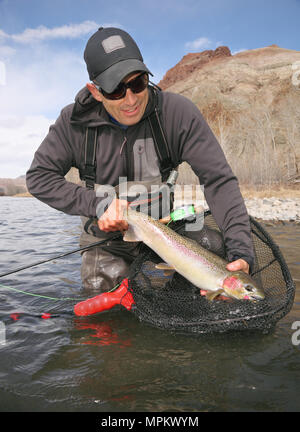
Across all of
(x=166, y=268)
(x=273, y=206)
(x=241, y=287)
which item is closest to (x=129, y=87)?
(x=166, y=268)

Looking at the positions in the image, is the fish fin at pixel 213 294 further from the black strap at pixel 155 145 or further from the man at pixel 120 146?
the black strap at pixel 155 145

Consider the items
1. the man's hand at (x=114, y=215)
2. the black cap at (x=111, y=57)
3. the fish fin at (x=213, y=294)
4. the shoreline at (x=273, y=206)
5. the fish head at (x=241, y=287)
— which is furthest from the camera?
the shoreline at (x=273, y=206)

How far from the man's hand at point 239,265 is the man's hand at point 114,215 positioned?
855 millimetres

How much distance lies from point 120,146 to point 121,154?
0.22 feet

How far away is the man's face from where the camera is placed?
2.60 m

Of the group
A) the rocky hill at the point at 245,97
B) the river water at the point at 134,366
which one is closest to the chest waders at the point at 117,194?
the river water at the point at 134,366

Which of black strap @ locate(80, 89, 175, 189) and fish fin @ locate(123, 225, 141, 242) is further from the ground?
black strap @ locate(80, 89, 175, 189)

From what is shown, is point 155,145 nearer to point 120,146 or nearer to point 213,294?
point 120,146

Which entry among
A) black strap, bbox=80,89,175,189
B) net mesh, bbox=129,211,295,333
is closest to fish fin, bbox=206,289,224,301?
net mesh, bbox=129,211,295,333

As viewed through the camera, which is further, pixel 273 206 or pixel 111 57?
pixel 273 206

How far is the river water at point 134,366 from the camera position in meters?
1.81

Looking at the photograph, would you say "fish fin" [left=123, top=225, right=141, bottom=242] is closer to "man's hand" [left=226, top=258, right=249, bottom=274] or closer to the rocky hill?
"man's hand" [left=226, top=258, right=249, bottom=274]

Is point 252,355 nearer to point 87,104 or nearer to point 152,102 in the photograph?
point 152,102

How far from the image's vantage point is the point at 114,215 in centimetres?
259
